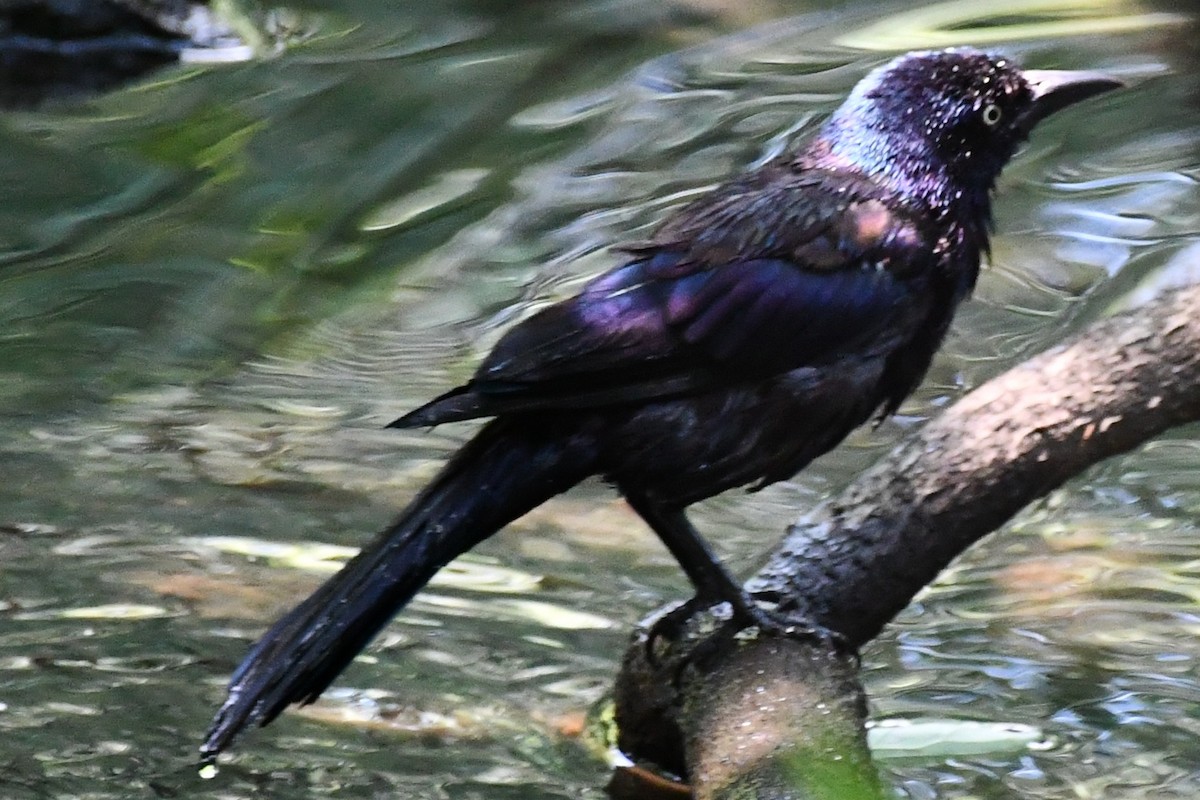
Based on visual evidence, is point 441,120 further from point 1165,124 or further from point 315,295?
point 1165,124

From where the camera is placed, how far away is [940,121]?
3146 millimetres

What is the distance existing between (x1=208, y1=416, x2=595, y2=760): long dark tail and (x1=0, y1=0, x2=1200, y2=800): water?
2.33 ft

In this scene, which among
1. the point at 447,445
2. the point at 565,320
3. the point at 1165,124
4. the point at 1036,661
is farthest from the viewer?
the point at 1165,124

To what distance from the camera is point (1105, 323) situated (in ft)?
10.6

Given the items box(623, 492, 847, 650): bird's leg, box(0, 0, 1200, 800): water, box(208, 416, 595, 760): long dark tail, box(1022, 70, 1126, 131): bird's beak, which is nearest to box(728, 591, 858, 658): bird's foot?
box(623, 492, 847, 650): bird's leg

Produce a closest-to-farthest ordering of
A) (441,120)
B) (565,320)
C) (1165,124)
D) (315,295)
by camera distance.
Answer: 1. (565,320)
2. (315,295)
3. (1165,124)
4. (441,120)

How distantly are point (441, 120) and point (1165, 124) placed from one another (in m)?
2.79

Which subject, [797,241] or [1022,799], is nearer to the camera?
[797,241]

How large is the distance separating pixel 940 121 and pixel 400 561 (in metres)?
1.26

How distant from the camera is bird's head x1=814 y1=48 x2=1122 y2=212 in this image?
10.3 ft

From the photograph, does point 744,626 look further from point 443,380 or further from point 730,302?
point 443,380

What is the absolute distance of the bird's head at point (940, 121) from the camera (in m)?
3.12

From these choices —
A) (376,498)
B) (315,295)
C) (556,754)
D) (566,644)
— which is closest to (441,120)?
(315,295)

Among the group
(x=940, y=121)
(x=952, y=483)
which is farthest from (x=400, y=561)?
(x=940, y=121)
